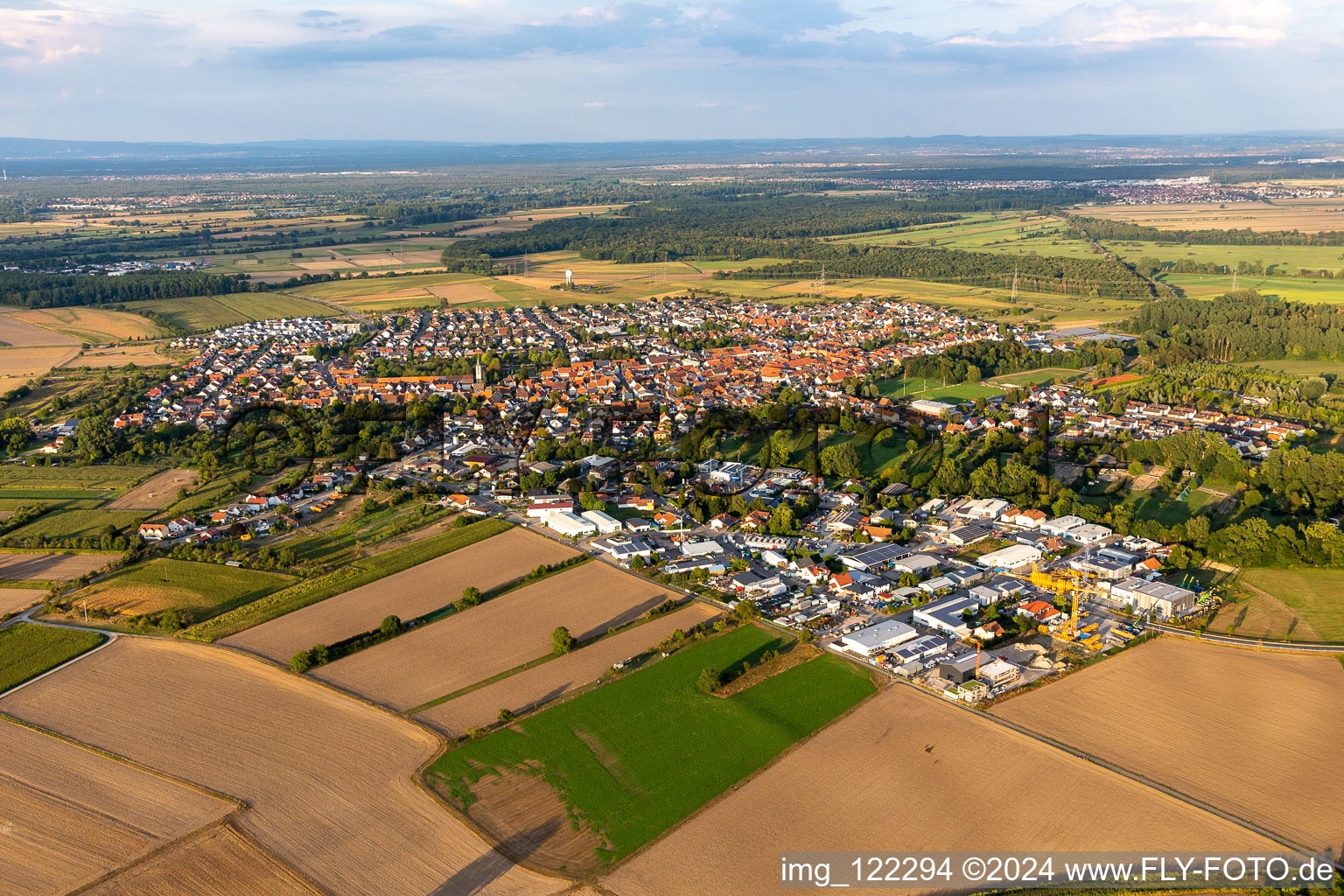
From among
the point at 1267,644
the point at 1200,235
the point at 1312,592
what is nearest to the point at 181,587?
the point at 1267,644

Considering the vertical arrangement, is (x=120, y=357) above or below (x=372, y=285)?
below

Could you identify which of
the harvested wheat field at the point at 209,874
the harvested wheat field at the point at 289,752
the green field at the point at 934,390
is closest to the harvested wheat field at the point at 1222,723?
the harvested wheat field at the point at 289,752

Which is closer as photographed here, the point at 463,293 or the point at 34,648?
the point at 34,648

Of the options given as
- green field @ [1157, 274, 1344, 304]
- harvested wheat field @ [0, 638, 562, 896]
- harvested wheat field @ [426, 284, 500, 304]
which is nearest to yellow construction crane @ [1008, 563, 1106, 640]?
harvested wheat field @ [0, 638, 562, 896]

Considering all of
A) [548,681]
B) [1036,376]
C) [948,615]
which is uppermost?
[1036,376]

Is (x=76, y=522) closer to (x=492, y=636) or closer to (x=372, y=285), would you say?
(x=492, y=636)

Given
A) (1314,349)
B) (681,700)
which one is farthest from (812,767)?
(1314,349)
